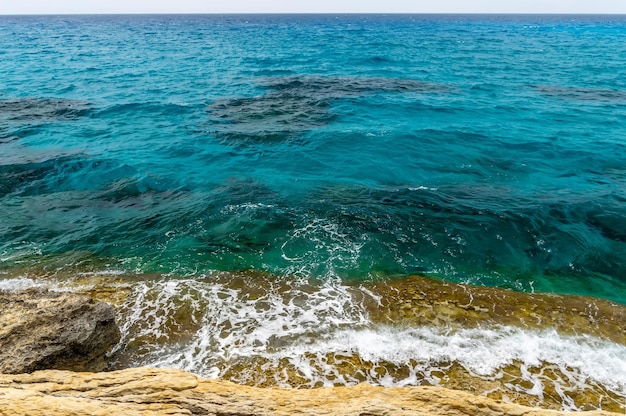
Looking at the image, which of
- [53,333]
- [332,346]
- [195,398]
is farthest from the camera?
[332,346]

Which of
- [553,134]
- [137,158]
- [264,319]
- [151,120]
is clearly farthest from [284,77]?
[264,319]

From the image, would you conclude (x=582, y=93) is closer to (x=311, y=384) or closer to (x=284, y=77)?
(x=284, y=77)

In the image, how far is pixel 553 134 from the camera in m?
30.4

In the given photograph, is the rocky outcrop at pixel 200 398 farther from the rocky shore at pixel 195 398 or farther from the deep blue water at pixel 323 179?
the deep blue water at pixel 323 179

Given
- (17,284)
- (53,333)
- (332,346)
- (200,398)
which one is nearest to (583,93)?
(332,346)

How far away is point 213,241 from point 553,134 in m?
28.2

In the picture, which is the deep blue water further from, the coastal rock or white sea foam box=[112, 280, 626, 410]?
the coastal rock

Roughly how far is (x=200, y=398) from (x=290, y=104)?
34040 mm

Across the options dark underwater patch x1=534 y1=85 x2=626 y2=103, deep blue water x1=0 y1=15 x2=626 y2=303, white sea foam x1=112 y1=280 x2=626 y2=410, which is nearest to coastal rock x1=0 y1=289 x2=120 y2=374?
white sea foam x1=112 y1=280 x2=626 y2=410

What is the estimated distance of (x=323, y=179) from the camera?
23531 mm

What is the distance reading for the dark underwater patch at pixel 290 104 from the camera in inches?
1225

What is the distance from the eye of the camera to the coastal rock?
31.0 ft

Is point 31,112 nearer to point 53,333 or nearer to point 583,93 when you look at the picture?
point 53,333

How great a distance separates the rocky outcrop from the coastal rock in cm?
238
